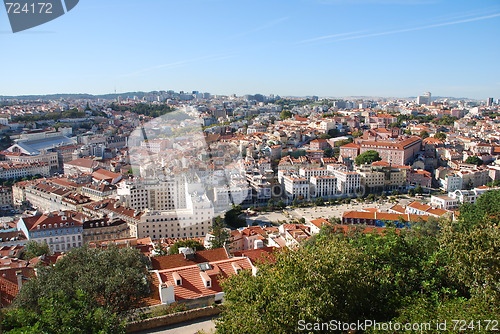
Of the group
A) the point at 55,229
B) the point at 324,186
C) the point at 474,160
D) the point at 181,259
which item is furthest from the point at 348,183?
the point at 181,259

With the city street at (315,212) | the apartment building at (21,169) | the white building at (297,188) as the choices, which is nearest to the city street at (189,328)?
the city street at (315,212)

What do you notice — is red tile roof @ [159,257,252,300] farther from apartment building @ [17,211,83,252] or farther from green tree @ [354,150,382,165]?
green tree @ [354,150,382,165]

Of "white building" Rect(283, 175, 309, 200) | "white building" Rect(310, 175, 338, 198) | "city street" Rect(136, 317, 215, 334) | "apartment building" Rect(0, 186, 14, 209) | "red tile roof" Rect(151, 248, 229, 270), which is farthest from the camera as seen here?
"white building" Rect(310, 175, 338, 198)

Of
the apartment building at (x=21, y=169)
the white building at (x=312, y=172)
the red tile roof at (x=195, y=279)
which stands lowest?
the white building at (x=312, y=172)

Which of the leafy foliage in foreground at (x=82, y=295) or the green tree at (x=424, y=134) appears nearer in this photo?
the leafy foliage in foreground at (x=82, y=295)

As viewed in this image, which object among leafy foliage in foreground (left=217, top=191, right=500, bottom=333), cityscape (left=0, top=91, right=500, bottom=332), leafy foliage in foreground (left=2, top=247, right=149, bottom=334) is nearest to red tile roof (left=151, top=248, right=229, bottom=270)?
cityscape (left=0, top=91, right=500, bottom=332)

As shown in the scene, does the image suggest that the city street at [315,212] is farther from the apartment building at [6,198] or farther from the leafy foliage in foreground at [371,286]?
the apartment building at [6,198]

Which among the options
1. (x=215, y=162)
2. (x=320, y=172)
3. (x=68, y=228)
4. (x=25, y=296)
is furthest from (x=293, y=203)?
(x=25, y=296)
